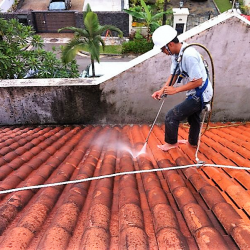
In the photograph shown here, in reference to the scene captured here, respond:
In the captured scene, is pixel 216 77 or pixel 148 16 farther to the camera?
pixel 148 16

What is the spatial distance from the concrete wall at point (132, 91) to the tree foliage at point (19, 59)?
1586mm

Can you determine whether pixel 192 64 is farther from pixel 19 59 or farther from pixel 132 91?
pixel 19 59

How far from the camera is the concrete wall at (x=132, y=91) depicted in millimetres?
5145

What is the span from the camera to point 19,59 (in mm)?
7676

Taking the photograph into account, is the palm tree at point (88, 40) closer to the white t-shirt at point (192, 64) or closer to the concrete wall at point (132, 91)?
the concrete wall at point (132, 91)

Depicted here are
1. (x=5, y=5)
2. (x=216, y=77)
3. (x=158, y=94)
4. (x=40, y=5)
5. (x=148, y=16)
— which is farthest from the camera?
(x=40, y=5)

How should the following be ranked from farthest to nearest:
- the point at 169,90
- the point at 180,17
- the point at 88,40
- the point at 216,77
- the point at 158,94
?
1. the point at 180,17
2. the point at 88,40
3. the point at 216,77
4. the point at 158,94
5. the point at 169,90

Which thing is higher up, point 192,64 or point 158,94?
point 192,64

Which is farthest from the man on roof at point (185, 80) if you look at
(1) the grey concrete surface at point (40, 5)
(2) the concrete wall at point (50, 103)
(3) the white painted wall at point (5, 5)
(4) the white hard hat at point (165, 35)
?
(3) the white painted wall at point (5, 5)

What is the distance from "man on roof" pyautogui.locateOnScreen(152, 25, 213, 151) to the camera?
3223 mm

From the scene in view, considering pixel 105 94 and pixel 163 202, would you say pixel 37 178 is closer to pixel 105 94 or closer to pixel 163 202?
pixel 163 202

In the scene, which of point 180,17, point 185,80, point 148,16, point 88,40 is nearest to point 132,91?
point 185,80

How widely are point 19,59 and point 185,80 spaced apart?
554 cm

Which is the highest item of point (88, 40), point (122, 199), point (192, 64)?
point (192, 64)
